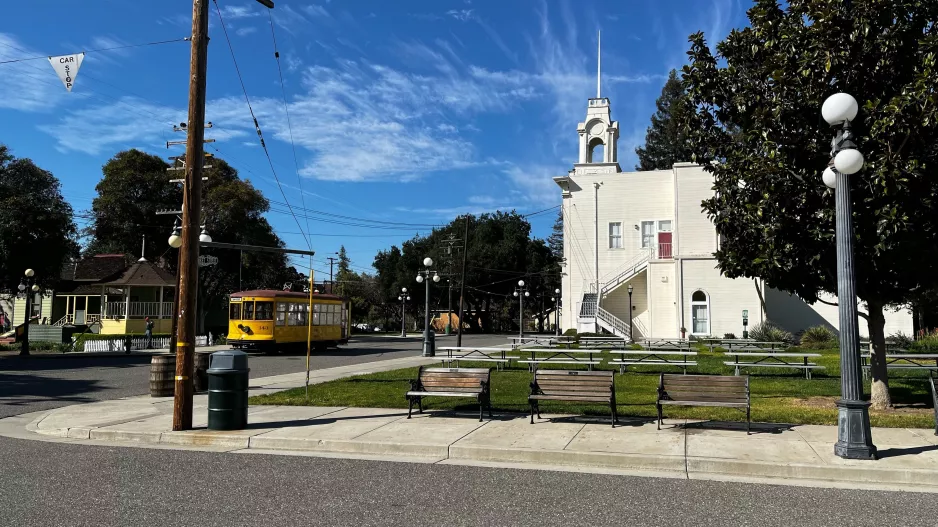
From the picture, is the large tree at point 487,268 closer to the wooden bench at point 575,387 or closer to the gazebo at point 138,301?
the gazebo at point 138,301

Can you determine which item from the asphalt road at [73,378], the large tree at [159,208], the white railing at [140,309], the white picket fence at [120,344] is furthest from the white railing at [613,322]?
the white railing at [140,309]

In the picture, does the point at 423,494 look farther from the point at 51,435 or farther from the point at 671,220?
the point at 671,220

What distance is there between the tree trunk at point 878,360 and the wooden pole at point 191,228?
11499 mm

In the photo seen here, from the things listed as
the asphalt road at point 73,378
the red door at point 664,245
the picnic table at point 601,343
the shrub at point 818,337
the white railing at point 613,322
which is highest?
the red door at point 664,245

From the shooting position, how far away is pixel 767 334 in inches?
1400

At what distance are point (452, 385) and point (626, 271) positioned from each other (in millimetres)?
33441

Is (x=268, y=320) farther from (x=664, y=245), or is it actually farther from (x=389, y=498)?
(x=389, y=498)

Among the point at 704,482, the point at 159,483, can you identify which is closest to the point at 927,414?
the point at 704,482

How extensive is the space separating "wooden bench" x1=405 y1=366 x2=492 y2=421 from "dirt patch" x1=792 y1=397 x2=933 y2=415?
584 centimetres

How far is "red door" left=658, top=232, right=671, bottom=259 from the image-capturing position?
1673 inches

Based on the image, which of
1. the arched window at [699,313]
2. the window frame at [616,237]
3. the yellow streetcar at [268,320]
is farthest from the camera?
the window frame at [616,237]

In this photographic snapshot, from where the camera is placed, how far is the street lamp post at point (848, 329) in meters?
8.00

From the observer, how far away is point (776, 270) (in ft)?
37.6

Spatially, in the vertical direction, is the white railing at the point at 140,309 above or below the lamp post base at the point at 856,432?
above
